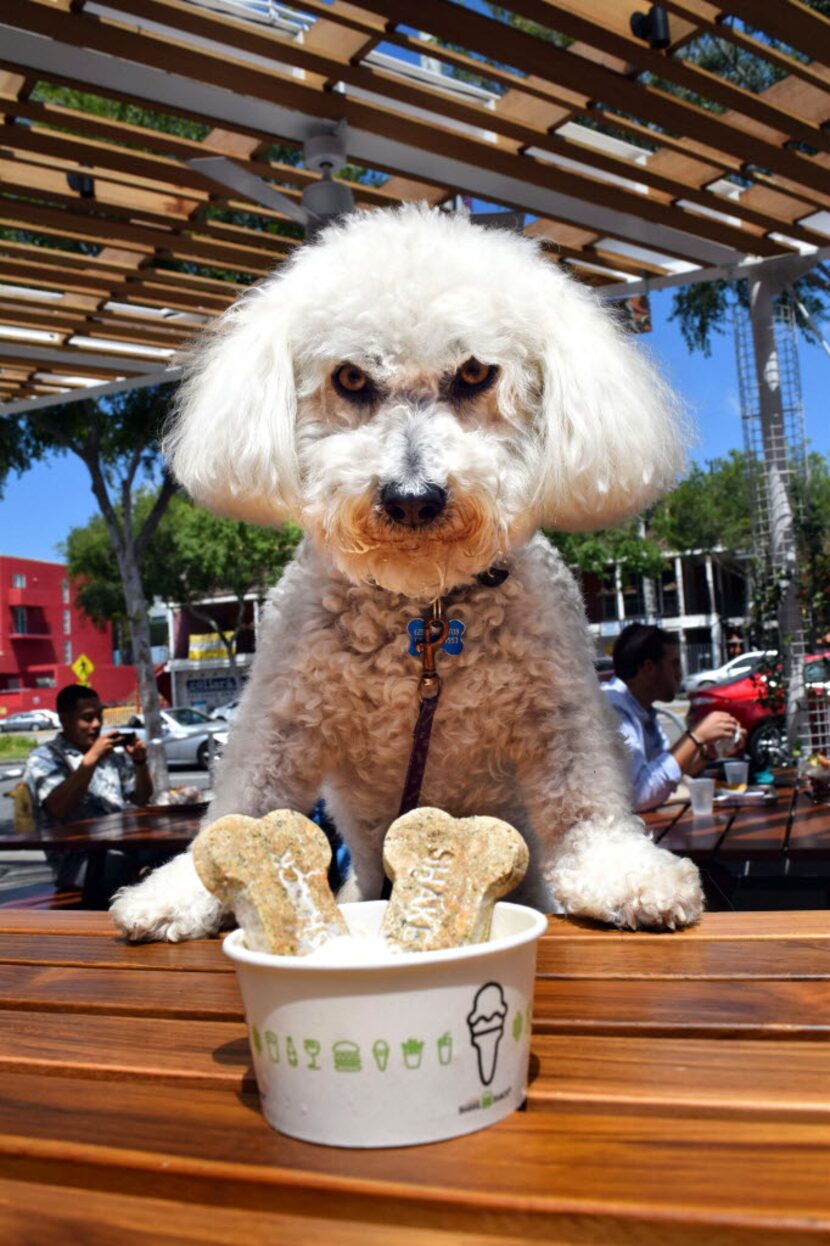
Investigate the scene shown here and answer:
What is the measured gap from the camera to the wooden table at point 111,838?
4082 millimetres

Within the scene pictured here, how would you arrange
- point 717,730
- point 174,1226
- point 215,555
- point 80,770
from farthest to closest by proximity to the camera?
point 215,555
point 80,770
point 717,730
point 174,1226

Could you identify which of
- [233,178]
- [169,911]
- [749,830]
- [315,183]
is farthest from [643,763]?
[169,911]

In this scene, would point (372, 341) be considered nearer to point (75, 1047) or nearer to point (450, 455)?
point (450, 455)

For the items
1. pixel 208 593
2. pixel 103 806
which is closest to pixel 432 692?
pixel 103 806

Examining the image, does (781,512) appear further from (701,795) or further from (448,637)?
(448,637)

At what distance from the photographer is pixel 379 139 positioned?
4367 millimetres

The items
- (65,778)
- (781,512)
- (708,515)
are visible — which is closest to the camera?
(65,778)

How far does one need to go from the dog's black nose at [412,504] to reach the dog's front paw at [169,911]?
61cm

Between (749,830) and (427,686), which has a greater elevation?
(427,686)

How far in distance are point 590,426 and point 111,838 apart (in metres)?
3.13

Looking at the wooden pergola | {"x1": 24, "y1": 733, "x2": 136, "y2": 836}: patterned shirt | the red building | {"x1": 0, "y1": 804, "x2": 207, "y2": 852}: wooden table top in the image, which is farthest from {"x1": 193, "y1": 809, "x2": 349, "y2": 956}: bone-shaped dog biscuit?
the red building

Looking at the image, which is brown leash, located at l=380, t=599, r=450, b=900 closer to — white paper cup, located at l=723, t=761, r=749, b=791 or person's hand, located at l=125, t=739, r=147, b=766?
white paper cup, located at l=723, t=761, r=749, b=791

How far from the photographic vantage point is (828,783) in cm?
460

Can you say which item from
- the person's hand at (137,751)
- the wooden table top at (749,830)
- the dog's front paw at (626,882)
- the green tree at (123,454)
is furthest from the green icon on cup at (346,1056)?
the green tree at (123,454)
